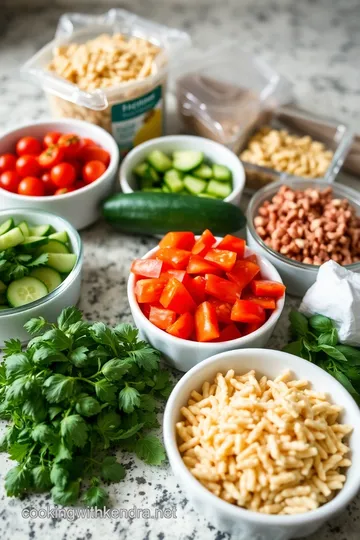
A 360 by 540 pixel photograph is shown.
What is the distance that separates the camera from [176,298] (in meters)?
1.31

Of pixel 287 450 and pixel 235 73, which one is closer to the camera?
pixel 287 450

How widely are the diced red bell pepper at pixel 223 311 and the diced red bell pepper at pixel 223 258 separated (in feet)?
0.28

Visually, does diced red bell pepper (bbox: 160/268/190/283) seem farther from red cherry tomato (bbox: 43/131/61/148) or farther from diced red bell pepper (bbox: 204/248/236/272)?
red cherry tomato (bbox: 43/131/61/148)

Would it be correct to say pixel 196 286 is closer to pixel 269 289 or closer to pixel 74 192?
pixel 269 289

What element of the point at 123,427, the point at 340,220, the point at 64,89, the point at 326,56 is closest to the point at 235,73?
the point at 326,56

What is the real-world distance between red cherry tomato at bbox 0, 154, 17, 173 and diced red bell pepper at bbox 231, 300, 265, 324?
843mm

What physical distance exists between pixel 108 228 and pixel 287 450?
958mm

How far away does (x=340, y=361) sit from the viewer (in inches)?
51.4

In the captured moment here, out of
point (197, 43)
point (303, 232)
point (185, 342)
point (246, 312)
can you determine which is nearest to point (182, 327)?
point (185, 342)

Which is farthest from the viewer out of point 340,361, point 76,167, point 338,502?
point 76,167

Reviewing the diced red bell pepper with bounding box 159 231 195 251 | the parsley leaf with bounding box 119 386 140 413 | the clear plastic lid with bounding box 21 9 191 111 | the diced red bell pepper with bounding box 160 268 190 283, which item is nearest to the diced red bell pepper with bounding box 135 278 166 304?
the diced red bell pepper with bounding box 160 268 190 283

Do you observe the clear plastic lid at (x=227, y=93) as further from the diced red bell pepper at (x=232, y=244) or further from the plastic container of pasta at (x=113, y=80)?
the diced red bell pepper at (x=232, y=244)

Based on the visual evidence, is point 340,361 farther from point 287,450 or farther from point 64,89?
point 64,89

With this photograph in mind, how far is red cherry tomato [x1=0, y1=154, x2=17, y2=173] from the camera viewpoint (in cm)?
171
